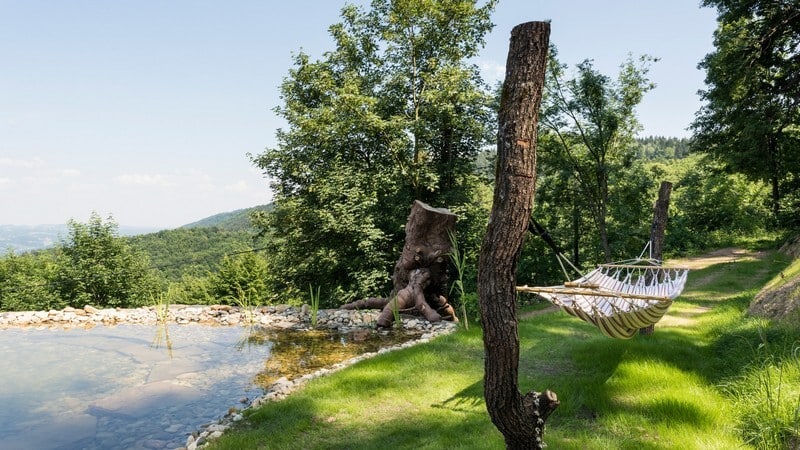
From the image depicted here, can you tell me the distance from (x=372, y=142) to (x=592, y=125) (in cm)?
530

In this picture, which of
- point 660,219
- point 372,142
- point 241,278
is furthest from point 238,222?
point 660,219

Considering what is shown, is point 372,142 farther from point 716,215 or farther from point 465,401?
point 716,215

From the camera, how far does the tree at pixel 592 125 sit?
32.8ft

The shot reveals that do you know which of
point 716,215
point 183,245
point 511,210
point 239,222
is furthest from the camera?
point 239,222

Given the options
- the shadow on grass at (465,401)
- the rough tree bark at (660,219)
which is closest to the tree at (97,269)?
the shadow on grass at (465,401)

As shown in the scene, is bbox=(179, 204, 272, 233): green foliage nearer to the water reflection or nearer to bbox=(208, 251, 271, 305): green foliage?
bbox=(208, 251, 271, 305): green foliage

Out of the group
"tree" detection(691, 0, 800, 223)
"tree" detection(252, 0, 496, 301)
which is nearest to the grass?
"tree" detection(252, 0, 496, 301)

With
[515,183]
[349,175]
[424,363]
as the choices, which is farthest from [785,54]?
[515,183]

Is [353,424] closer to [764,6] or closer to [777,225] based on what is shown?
[777,225]

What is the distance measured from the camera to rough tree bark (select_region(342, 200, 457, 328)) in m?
7.29

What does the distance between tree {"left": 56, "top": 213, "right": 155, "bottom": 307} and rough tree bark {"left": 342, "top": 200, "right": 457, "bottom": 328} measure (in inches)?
344

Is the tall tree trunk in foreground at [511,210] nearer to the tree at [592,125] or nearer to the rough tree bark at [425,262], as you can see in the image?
the rough tree bark at [425,262]

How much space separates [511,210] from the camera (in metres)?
1.89

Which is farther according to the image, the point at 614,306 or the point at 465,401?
Result: the point at 465,401
